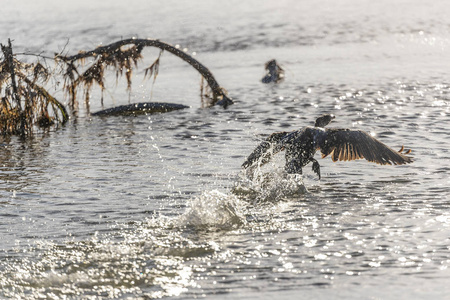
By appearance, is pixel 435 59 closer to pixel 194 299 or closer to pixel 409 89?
pixel 409 89

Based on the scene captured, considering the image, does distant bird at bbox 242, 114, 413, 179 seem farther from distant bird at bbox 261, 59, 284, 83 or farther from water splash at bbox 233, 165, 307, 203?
distant bird at bbox 261, 59, 284, 83

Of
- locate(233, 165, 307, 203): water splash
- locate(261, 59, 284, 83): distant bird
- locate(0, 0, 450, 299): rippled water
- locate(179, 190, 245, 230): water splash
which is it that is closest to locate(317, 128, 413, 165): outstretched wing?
locate(0, 0, 450, 299): rippled water

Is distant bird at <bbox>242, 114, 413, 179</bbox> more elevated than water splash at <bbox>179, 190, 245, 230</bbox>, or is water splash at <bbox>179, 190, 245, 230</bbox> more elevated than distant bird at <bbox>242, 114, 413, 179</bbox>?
distant bird at <bbox>242, 114, 413, 179</bbox>

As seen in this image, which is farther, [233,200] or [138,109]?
[138,109]

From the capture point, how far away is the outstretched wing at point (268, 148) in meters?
10.9

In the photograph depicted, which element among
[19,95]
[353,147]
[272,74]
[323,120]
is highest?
[19,95]

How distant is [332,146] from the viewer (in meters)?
10.8

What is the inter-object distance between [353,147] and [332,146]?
0.29 m

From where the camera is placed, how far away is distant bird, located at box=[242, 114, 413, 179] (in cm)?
1075

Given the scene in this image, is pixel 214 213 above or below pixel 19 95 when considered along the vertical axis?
below

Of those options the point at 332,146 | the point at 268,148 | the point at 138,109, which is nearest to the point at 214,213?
the point at 268,148

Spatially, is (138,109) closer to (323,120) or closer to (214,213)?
(323,120)

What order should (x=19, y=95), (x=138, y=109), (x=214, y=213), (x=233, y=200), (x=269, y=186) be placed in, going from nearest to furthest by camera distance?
(x=214, y=213) → (x=233, y=200) → (x=269, y=186) → (x=19, y=95) → (x=138, y=109)

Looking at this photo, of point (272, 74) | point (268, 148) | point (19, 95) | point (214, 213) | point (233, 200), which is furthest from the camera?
point (272, 74)
